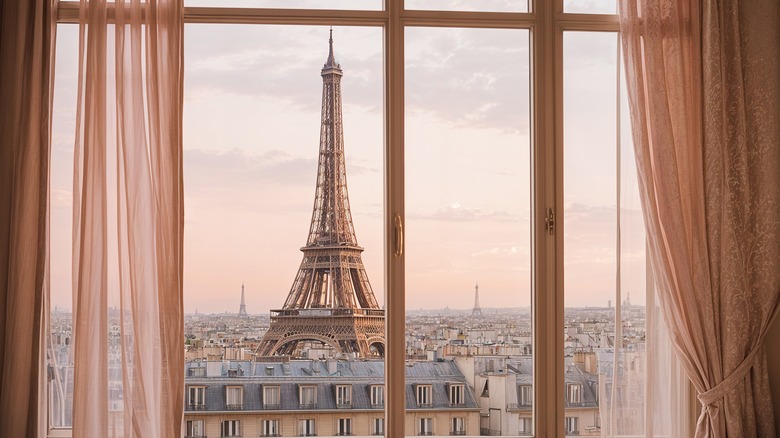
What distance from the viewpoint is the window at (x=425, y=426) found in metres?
3.03

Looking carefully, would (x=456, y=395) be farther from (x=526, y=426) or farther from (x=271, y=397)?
(x=271, y=397)

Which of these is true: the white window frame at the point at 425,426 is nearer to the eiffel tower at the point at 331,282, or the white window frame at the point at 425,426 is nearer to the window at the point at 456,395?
the window at the point at 456,395

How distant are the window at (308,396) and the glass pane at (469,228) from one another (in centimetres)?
36

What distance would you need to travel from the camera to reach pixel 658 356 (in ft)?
9.92

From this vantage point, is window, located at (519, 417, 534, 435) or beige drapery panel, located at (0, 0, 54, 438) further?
window, located at (519, 417, 534, 435)

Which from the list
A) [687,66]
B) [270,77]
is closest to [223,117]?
[270,77]

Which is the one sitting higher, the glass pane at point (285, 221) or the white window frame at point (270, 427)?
the glass pane at point (285, 221)

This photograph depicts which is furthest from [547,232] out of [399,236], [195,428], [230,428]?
[195,428]

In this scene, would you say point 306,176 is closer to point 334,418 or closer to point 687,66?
point 334,418

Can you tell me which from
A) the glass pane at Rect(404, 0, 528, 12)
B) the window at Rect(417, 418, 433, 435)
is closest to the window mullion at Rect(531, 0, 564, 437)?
the glass pane at Rect(404, 0, 528, 12)

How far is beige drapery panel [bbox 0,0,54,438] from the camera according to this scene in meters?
2.76

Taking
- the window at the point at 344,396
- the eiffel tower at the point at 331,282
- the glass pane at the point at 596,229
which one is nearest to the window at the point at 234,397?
the eiffel tower at the point at 331,282

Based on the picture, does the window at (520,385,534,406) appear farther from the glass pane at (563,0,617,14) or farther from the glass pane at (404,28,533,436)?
the glass pane at (563,0,617,14)

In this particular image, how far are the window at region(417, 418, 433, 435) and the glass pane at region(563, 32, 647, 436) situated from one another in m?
0.54
